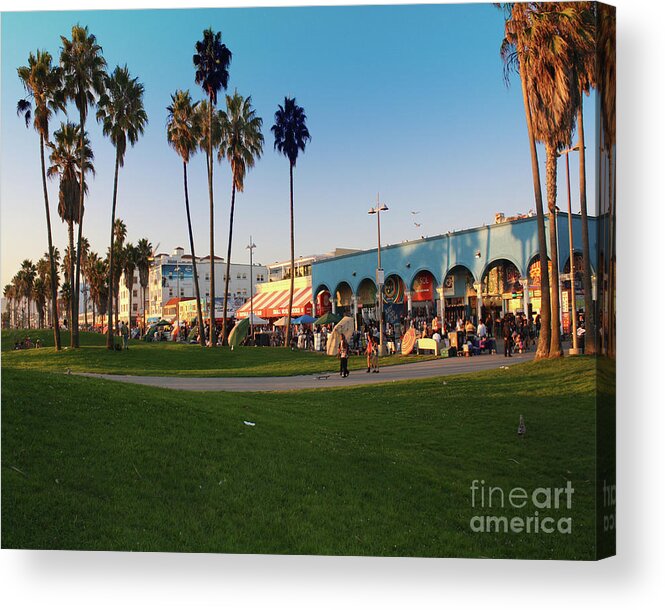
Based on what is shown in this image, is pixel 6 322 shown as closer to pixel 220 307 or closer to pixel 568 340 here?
pixel 220 307

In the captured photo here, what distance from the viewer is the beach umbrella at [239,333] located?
24.0ft

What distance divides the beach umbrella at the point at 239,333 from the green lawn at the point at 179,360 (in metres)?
0.13

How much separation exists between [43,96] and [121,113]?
0.95 metres

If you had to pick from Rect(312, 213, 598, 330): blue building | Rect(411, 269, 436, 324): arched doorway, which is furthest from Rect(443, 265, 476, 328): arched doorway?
Rect(411, 269, 436, 324): arched doorway

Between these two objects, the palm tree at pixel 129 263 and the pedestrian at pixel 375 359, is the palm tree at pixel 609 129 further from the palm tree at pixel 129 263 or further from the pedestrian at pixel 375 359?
the palm tree at pixel 129 263

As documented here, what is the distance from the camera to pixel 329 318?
7863 mm

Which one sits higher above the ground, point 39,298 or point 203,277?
point 203,277

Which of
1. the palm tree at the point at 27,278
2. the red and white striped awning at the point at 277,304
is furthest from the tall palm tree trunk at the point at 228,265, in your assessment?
the palm tree at the point at 27,278

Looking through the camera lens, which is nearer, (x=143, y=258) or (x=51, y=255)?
(x=51, y=255)

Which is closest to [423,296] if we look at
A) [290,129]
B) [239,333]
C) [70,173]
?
[239,333]

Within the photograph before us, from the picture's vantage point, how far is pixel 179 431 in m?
6.85

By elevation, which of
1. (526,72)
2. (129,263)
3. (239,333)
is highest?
(526,72)

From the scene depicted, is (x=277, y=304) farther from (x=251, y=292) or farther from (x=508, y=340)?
(x=508, y=340)

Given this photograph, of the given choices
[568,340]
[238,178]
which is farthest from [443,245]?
[238,178]
